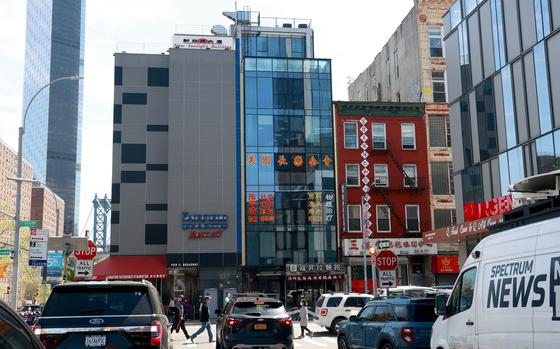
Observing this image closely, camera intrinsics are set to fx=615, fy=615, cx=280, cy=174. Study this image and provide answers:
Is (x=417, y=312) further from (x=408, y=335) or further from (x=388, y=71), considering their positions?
(x=388, y=71)

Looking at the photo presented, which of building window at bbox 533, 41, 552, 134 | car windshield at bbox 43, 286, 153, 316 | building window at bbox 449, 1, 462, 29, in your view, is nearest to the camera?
car windshield at bbox 43, 286, 153, 316

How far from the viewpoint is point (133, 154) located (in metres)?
47.7

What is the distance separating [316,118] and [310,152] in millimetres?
2768

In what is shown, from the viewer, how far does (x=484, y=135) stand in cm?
3070

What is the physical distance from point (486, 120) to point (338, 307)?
1203 centimetres

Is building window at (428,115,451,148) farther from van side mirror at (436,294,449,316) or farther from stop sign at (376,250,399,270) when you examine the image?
van side mirror at (436,294,449,316)

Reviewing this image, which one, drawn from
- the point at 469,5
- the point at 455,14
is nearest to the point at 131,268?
the point at 455,14

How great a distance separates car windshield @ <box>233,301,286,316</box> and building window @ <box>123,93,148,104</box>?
3571 centimetres

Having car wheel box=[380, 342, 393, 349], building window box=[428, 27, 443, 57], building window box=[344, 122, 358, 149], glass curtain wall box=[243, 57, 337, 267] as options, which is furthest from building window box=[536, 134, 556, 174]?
building window box=[428, 27, 443, 57]

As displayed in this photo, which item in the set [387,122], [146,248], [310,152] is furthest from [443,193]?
[146,248]

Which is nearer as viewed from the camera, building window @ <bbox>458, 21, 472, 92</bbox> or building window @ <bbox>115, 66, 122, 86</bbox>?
building window @ <bbox>458, 21, 472, 92</bbox>

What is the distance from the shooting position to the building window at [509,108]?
92.4 ft

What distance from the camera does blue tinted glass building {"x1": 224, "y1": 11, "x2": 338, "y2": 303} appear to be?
46.7 meters

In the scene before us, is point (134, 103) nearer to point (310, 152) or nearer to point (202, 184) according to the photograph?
point (202, 184)
